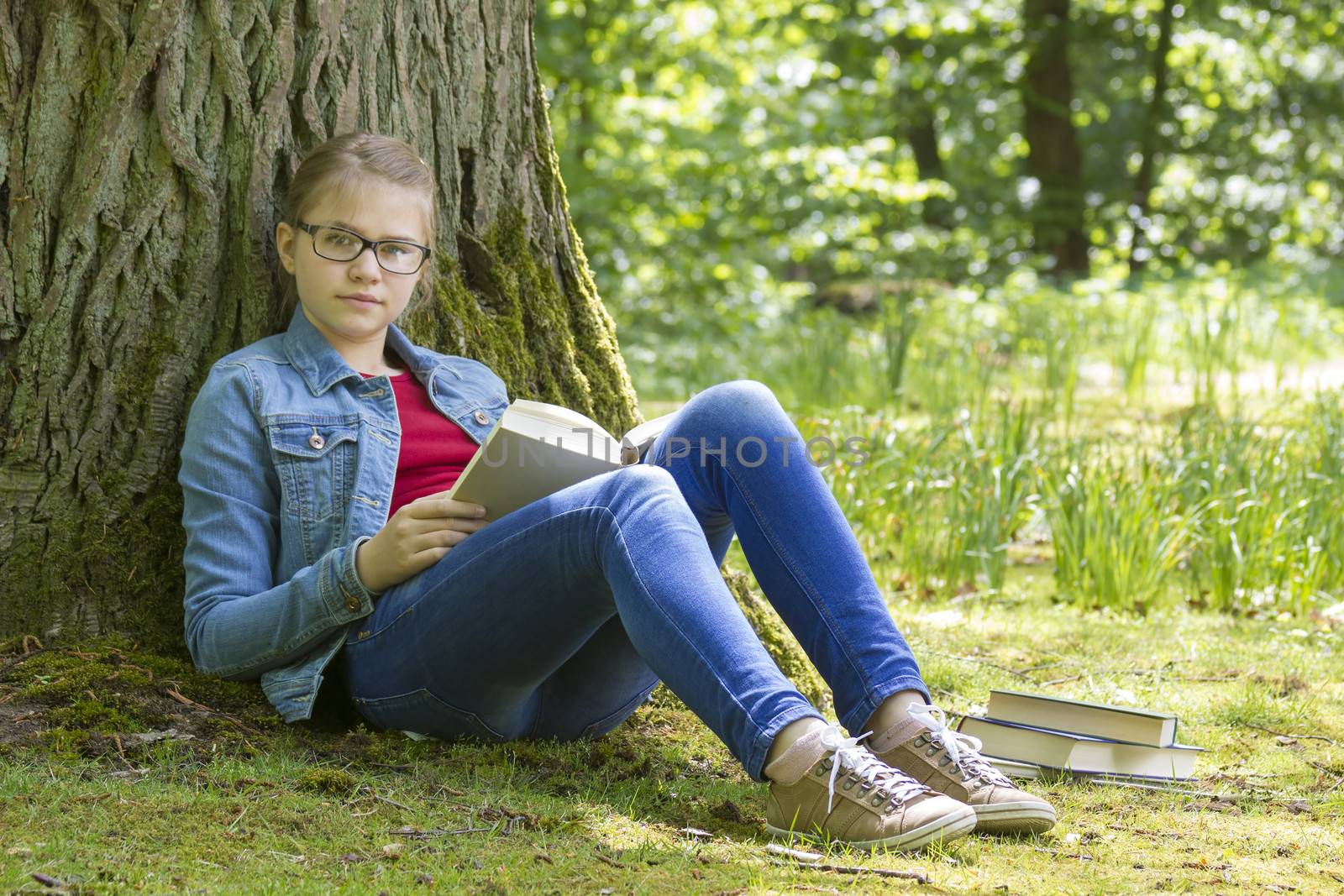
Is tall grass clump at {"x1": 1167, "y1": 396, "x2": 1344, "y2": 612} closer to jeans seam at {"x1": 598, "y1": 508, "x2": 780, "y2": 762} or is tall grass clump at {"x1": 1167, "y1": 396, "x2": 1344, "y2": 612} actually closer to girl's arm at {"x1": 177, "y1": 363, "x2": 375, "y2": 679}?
jeans seam at {"x1": 598, "y1": 508, "x2": 780, "y2": 762}

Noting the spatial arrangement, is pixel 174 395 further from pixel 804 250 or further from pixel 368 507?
pixel 804 250

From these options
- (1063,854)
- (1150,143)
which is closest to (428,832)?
(1063,854)

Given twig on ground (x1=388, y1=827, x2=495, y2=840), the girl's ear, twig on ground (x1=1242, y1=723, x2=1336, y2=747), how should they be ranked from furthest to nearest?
twig on ground (x1=1242, y1=723, x2=1336, y2=747), the girl's ear, twig on ground (x1=388, y1=827, x2=495, y2=840)

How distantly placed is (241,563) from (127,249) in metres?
0.68

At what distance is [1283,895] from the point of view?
1641mm

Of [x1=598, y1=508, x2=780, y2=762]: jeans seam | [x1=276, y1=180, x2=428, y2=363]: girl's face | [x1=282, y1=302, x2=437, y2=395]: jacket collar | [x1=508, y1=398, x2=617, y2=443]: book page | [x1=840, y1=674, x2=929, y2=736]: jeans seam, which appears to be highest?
[x1=276, y1=180, x2=428, y2=363]: girl's face

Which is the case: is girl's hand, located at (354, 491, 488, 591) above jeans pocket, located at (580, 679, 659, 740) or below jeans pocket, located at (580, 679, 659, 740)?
above

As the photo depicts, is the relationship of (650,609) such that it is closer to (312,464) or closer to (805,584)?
(805,584)

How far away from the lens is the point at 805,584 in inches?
79.5

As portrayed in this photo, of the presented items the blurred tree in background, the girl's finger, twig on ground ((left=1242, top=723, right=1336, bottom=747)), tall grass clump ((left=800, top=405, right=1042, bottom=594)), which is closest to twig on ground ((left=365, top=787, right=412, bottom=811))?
the girl's finger

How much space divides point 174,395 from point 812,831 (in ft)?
4.65

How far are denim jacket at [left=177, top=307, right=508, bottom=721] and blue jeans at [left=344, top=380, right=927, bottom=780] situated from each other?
10 centimetres

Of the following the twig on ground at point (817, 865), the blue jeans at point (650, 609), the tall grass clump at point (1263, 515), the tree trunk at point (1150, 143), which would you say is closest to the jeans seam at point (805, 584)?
the blue jeans at point (650, 609)

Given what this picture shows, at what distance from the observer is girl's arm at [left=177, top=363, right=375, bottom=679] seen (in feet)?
6.50
